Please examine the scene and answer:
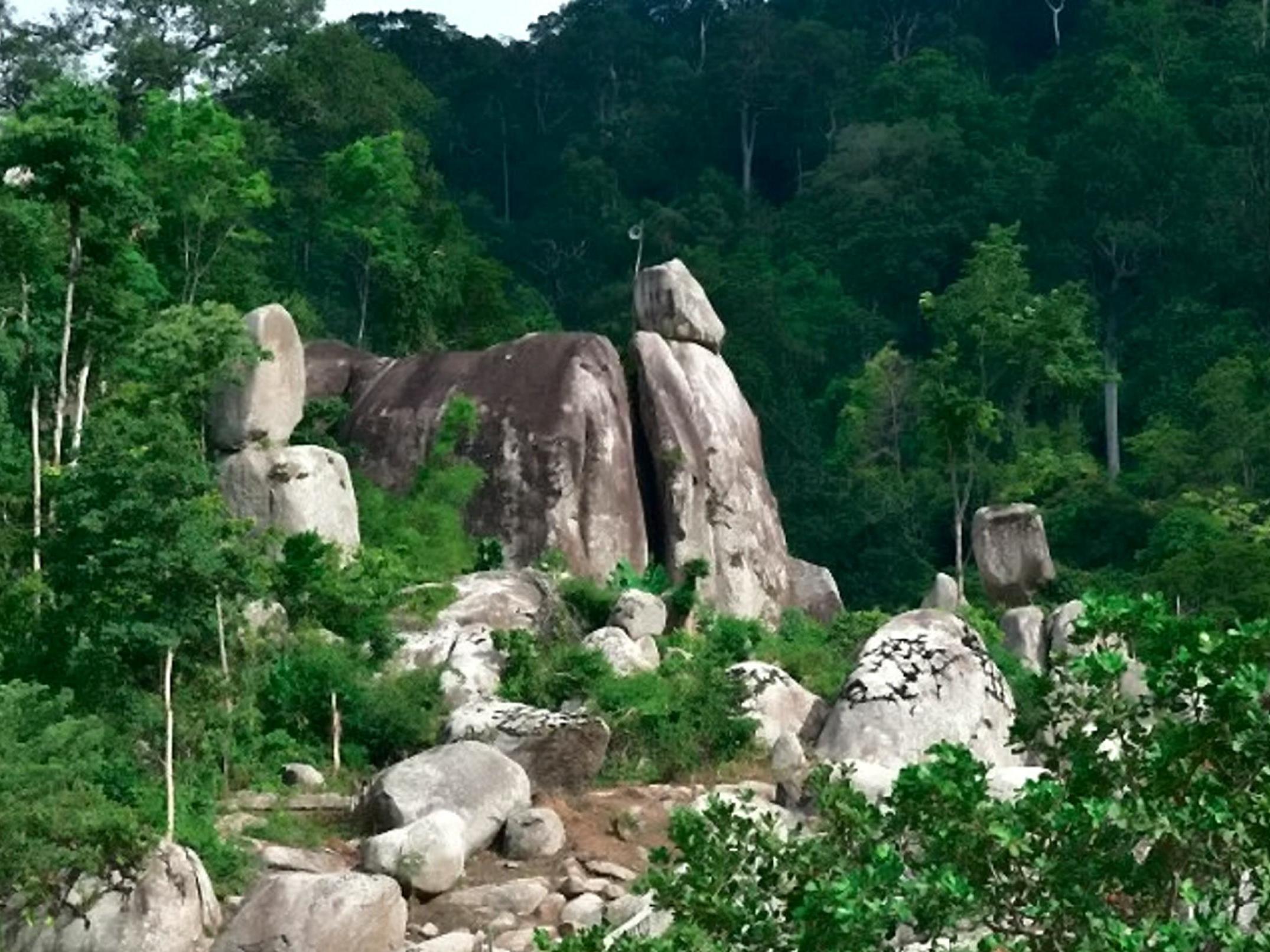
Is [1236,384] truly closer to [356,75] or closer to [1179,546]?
[1179,546]

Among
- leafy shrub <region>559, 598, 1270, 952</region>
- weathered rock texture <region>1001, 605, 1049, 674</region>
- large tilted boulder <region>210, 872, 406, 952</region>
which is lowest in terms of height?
weathered rock texture <region>1001, 605, 1049, 674</region>

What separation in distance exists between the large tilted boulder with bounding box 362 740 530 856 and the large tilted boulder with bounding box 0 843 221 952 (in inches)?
111

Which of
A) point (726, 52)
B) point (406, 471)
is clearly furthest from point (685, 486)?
point (726, 52)

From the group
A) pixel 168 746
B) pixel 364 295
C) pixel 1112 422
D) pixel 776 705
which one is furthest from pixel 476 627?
pixel 1112 422

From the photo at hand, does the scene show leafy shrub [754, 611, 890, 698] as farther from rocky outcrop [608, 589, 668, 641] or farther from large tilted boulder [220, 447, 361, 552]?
large tilted boulder [220, 447, 361, 552]

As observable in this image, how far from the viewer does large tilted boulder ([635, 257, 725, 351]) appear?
33.2 metres

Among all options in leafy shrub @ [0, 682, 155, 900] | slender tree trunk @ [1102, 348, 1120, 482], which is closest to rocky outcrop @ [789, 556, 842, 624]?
Answer: slender tree trunk @ [1102, 348, 1120, 482]

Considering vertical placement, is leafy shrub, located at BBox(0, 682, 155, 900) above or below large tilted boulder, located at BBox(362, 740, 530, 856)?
above

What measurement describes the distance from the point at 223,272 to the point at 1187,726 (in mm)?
25742

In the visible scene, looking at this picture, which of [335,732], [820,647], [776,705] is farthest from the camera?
[820,647]

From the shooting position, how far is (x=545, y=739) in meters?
22.1

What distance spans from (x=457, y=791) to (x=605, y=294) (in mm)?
32803

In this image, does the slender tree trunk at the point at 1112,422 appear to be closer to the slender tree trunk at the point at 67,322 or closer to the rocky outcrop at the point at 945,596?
the rocky outcrop at the point at 945,596

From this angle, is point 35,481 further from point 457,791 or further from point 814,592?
point 814,592
